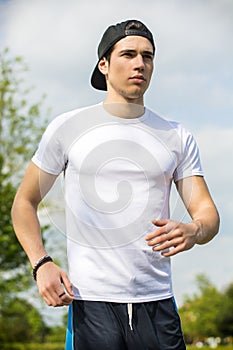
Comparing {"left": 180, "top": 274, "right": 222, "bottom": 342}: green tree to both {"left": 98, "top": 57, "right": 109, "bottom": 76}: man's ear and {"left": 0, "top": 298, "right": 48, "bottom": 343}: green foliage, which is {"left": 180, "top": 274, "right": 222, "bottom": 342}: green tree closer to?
{"left": 0, "top": 298, "right": 48, "bottom": 343}: green foliage

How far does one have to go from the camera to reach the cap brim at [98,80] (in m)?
3.23

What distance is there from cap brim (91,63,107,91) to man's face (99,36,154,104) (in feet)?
0.44

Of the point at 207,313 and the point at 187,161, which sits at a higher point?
the point at 187,161

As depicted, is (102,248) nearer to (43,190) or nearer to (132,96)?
(43,190)

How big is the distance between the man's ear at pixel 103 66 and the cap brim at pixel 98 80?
47 millimetres

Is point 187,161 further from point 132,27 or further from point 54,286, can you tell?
point 54,286

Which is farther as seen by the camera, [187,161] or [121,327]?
[187,161]

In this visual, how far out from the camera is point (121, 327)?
2844mm

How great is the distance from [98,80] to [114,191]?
2.02ft

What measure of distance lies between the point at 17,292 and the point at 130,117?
1656 cm

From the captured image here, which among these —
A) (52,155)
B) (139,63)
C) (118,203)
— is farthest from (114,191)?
(139,63)

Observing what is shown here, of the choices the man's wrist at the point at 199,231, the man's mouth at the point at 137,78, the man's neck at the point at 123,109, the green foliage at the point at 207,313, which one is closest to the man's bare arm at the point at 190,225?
the man's wrist at the point at 199,231

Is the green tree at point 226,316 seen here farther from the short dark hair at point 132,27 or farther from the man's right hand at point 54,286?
the man's right hand at point 54,286

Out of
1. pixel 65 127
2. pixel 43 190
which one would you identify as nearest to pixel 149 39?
pixel 65 127
